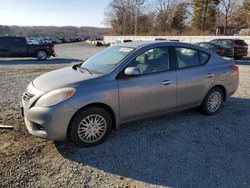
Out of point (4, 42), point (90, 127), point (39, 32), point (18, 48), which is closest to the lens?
point (90, 127)

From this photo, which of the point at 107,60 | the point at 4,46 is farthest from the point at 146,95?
the point at 4,46

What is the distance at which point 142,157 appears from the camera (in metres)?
3.77

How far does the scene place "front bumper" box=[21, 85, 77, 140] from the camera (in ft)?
12.2

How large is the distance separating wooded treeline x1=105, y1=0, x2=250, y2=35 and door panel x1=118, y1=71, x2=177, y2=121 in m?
42.6

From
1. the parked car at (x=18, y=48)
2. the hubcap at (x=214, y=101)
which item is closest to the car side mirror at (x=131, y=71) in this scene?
the hubcap at (x=214, y=101)

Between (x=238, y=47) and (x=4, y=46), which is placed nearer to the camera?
(x=4, y=46)

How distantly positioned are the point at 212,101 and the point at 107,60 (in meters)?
2.36

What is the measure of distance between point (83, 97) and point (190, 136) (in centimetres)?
192

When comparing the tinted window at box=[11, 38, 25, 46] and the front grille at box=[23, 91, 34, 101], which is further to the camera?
the tinted window at box=[11, 38, 25, 46]

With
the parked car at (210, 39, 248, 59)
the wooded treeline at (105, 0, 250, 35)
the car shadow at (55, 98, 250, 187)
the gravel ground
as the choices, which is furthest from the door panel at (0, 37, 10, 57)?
the wooded treeline at (105, 0, 250, 35)

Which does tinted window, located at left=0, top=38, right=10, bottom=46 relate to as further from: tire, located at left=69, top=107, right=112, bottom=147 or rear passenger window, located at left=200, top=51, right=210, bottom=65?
tire, located at left=69, top=107, right=112, bottom=147

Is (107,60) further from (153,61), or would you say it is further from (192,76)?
(192,76)

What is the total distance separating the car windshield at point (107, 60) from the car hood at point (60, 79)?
0.23 metres

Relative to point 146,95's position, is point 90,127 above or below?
below
